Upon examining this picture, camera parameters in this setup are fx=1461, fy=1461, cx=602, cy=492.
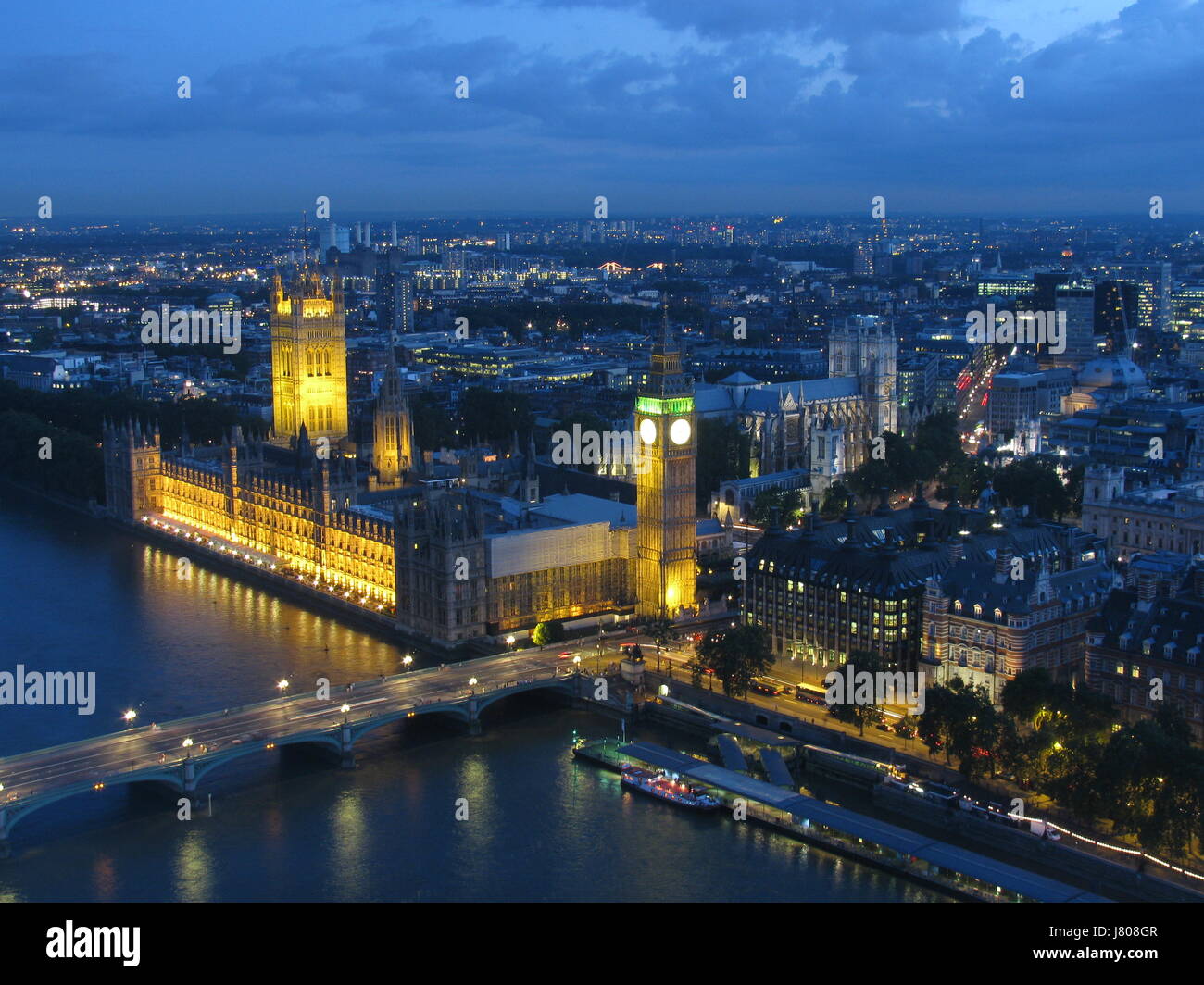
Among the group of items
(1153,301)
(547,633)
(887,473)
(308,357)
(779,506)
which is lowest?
(547,633)

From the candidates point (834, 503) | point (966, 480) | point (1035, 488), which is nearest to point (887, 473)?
point (966, 480)

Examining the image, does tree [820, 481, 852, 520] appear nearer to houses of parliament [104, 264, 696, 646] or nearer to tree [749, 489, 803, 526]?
tree [749, 489, 803, 526]

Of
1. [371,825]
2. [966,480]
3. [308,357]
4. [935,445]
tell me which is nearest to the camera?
[371,825]

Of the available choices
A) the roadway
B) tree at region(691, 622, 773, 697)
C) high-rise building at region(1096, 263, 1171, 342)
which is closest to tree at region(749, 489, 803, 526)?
the roadway

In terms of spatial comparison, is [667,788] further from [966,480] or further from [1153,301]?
[1153,301]

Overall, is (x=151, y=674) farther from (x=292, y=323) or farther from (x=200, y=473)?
(x=292, y=323)

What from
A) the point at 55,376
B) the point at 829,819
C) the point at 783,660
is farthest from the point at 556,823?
the point at 55,376

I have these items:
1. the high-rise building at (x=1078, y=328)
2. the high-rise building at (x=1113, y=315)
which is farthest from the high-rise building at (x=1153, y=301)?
the high-rise building at (x=1078, y=328)
